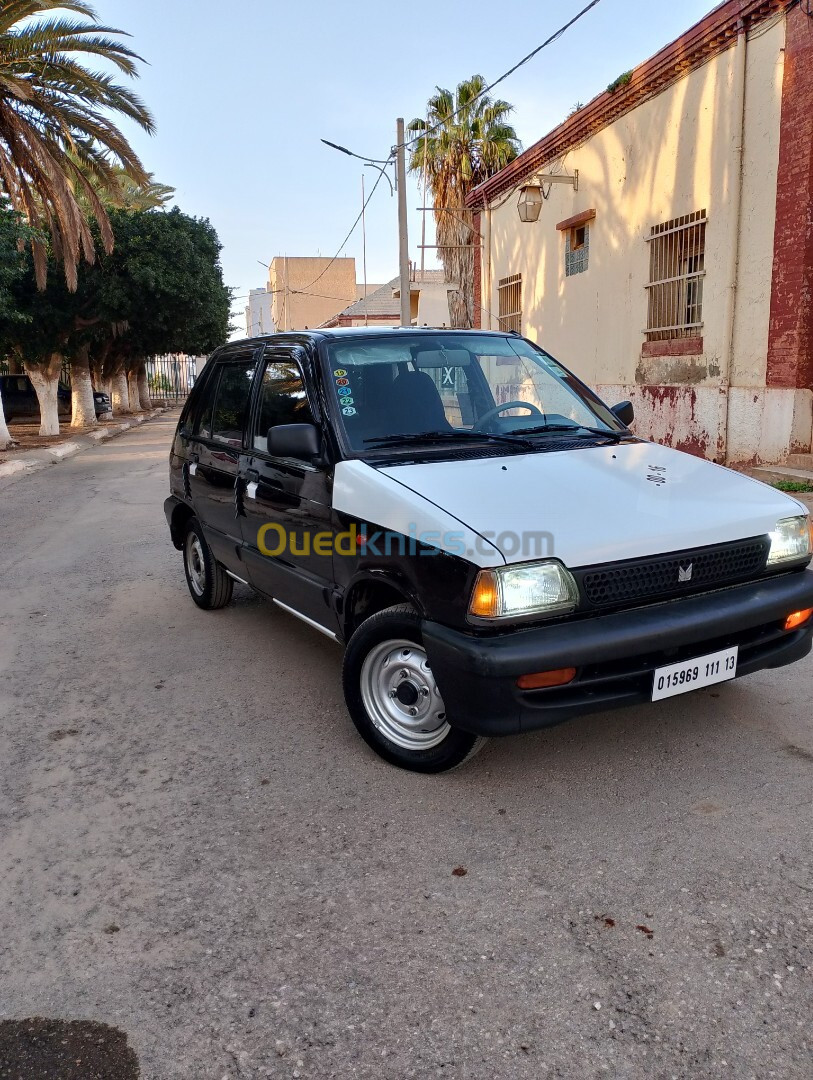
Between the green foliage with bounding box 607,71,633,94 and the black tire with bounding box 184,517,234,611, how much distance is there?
10.3m

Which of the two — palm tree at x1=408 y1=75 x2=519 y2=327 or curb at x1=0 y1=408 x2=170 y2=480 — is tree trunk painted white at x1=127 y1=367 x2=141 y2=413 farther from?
→ palm tree at x1=408 y1=75 x2=519 y2=327

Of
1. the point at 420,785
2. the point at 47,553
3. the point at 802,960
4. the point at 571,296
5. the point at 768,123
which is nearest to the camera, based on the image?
the point at 802,960

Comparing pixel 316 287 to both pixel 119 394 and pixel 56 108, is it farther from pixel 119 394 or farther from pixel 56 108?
pixel 56 108

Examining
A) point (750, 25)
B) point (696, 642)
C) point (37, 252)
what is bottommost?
point (696, 642)

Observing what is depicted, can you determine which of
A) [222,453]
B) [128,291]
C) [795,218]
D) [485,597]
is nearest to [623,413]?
[485,597]

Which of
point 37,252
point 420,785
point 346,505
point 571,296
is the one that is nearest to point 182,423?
point 346,505

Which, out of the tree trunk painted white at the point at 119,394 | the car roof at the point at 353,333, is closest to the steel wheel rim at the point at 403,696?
the car roof at the point at 353,333

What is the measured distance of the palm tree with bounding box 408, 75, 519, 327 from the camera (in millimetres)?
24188

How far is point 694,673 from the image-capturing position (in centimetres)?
330

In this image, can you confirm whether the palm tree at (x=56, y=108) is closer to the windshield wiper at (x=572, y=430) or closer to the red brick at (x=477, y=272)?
the red brick at (x=477, y=272)

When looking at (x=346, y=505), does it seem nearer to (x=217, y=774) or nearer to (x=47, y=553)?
(x=217, y=774)

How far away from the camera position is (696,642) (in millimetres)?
3268

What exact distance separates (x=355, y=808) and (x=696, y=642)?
4.74 feet

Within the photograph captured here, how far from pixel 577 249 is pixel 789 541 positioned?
41.4 ft
